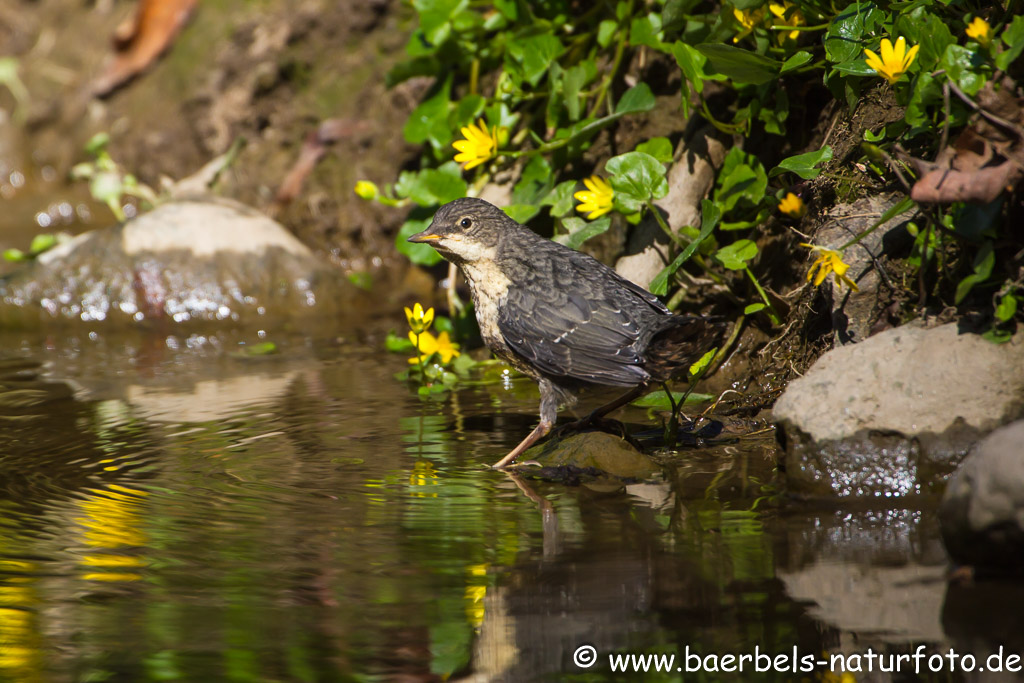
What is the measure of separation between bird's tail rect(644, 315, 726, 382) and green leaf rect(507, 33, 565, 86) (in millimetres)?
2274

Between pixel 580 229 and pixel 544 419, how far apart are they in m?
1.33

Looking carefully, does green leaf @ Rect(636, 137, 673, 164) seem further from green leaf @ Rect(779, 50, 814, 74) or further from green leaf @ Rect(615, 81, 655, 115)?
green leaf @ Rect(779, 50, 814, 74)

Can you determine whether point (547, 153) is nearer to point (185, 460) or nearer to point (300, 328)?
point (300, 328)

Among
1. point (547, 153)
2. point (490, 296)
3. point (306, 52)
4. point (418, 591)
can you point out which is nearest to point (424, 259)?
point (547, 153)

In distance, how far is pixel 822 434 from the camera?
3828 mm

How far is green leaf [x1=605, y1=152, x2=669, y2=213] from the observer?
5059 mm

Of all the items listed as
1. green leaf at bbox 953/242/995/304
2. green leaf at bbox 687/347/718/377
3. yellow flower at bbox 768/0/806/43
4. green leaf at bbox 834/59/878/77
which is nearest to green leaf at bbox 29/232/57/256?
green leaf at bbox 687/347/718/377

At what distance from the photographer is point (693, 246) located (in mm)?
4980

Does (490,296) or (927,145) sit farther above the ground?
(927,145)

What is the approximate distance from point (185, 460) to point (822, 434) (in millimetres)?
2616

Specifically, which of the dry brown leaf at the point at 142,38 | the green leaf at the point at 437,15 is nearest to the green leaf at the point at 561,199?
the green leaf at the point at 437,15

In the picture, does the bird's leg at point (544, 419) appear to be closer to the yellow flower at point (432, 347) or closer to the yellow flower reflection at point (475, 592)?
the yellow flower at point (432, 347)

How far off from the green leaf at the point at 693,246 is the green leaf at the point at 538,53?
5.08 feet

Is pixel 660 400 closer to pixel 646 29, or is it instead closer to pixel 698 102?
pixel 698 102
